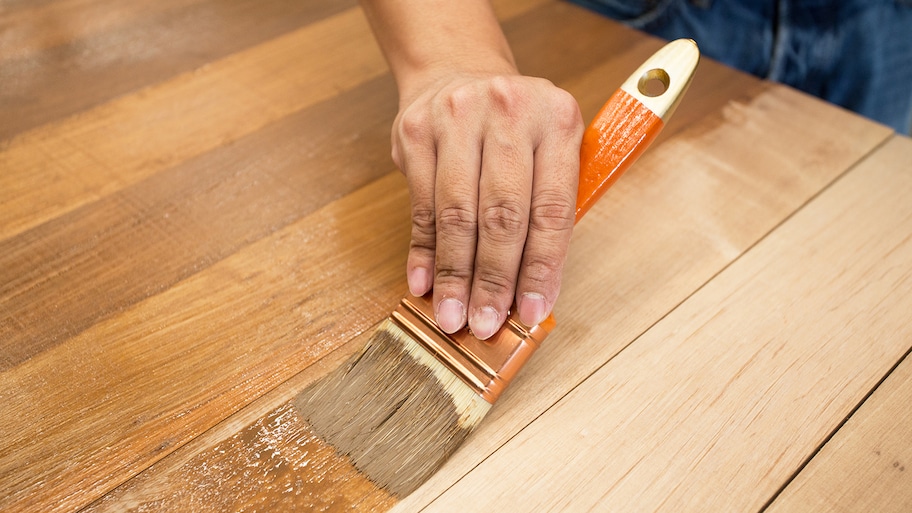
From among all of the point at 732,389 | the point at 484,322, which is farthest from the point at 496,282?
the point at 732,389

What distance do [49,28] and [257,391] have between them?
0.97m

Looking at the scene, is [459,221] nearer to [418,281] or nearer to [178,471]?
[418,281]

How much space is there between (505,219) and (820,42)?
0.88 metres

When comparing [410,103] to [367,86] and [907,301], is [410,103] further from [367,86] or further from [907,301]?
[907,301]

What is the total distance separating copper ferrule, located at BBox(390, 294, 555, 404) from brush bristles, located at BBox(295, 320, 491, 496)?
1cm

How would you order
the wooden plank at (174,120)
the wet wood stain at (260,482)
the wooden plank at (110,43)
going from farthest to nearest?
the wooden plank at (110,43), the wooden plank at (174,120), the wet wood stain at (260,482)

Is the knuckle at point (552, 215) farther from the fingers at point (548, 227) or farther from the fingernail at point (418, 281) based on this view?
the fingernail at point (418, 281)

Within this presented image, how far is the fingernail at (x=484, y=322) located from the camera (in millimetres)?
689

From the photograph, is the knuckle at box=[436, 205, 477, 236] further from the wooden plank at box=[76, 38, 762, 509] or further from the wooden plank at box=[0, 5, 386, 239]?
the wooden plank at box=[0, 5, 386, 239]

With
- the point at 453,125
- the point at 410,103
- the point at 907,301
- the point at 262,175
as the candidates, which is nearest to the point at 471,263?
the point at 453,125

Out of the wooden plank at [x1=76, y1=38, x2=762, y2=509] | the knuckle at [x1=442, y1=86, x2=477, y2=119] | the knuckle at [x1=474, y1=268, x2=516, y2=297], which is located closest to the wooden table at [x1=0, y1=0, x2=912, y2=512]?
the wooden plank at [x1=76, y1=38, x2=762, y2=509]

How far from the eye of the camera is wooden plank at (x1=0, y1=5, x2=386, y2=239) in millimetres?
946

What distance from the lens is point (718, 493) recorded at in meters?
0.64

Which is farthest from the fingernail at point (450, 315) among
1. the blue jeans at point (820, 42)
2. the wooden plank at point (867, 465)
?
the blue jeans at point (820, 42)
